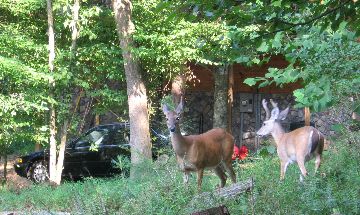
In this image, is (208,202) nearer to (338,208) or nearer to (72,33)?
(338,208)

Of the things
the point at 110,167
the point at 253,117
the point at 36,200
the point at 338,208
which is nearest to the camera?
the point at 338,208

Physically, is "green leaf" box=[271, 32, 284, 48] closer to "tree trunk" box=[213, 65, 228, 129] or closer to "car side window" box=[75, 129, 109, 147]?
"car side window" box=[75, 129, 109, 147]

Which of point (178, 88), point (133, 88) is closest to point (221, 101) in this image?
point (178, 88)

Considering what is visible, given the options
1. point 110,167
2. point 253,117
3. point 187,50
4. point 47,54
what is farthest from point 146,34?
point 253,117

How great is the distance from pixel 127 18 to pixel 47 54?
6.48 feet

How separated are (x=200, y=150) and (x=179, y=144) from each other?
327 millimetres

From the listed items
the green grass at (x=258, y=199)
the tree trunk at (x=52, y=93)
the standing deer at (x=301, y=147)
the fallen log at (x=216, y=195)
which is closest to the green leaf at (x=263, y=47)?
the green grass at (x=258, y=199)

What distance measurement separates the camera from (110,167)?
17391mm

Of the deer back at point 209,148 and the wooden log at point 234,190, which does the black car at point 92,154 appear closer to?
the deer back at point 209,148

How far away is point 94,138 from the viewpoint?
57.5ft

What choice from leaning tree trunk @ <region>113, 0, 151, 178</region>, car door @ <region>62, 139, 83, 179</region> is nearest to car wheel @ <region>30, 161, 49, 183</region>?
car door @ <region>62, 139, 83, 179</region>

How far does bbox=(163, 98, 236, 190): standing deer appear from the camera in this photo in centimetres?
988

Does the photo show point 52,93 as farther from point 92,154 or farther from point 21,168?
point 21,168

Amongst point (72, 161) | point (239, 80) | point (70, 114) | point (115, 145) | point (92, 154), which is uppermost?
point (239, 80)
